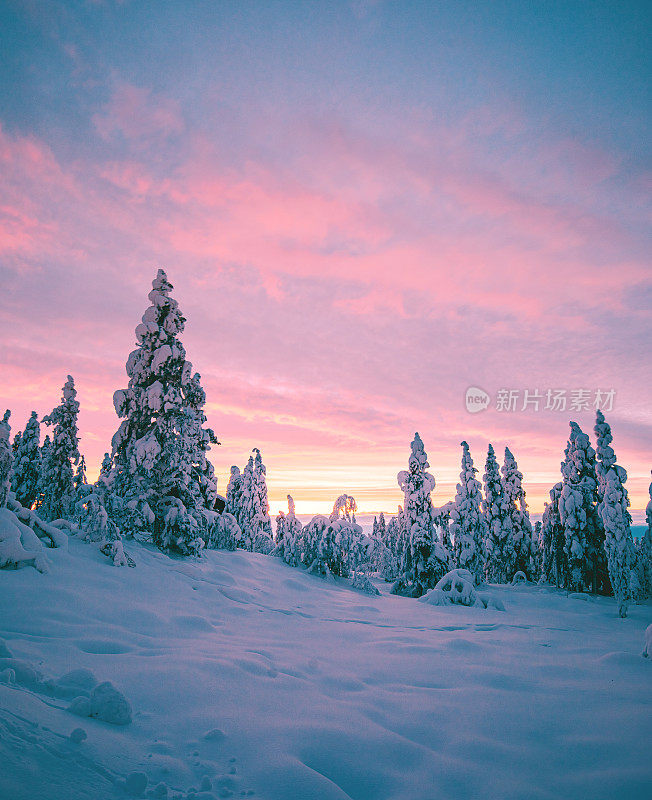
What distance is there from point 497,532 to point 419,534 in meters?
12.0

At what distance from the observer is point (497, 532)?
31453 millimetres

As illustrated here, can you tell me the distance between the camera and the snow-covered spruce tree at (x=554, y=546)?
2806cm

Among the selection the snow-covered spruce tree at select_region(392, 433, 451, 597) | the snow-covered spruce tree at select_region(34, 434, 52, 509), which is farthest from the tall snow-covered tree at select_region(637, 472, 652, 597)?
the snow-covered spruce tree at select_region(34, 434, 52, 509)

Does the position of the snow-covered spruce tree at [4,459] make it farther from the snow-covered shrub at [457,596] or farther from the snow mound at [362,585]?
the snow-covered shrub at [457,596]

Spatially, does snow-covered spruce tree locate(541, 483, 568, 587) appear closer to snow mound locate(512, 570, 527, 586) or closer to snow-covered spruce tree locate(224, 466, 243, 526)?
snow mound locate(512, 570, 527, 586)

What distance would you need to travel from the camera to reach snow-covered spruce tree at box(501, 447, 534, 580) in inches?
1249

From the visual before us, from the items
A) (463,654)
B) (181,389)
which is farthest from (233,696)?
(181,389)

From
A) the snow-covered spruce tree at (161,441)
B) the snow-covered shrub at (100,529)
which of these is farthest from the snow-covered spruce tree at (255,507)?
the snow-covered shrub at (100,529)

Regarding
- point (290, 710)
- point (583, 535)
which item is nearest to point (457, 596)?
point (583, 535)

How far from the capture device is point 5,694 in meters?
2.71

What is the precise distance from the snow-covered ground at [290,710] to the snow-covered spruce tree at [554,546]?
2460 centimetres

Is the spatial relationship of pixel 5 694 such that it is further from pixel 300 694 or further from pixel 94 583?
pixel 94 583

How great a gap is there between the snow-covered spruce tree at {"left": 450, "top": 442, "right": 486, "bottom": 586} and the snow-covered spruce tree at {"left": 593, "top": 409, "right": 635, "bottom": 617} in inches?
314

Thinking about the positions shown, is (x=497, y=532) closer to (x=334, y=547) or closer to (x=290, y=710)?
(x=334, y=547)
